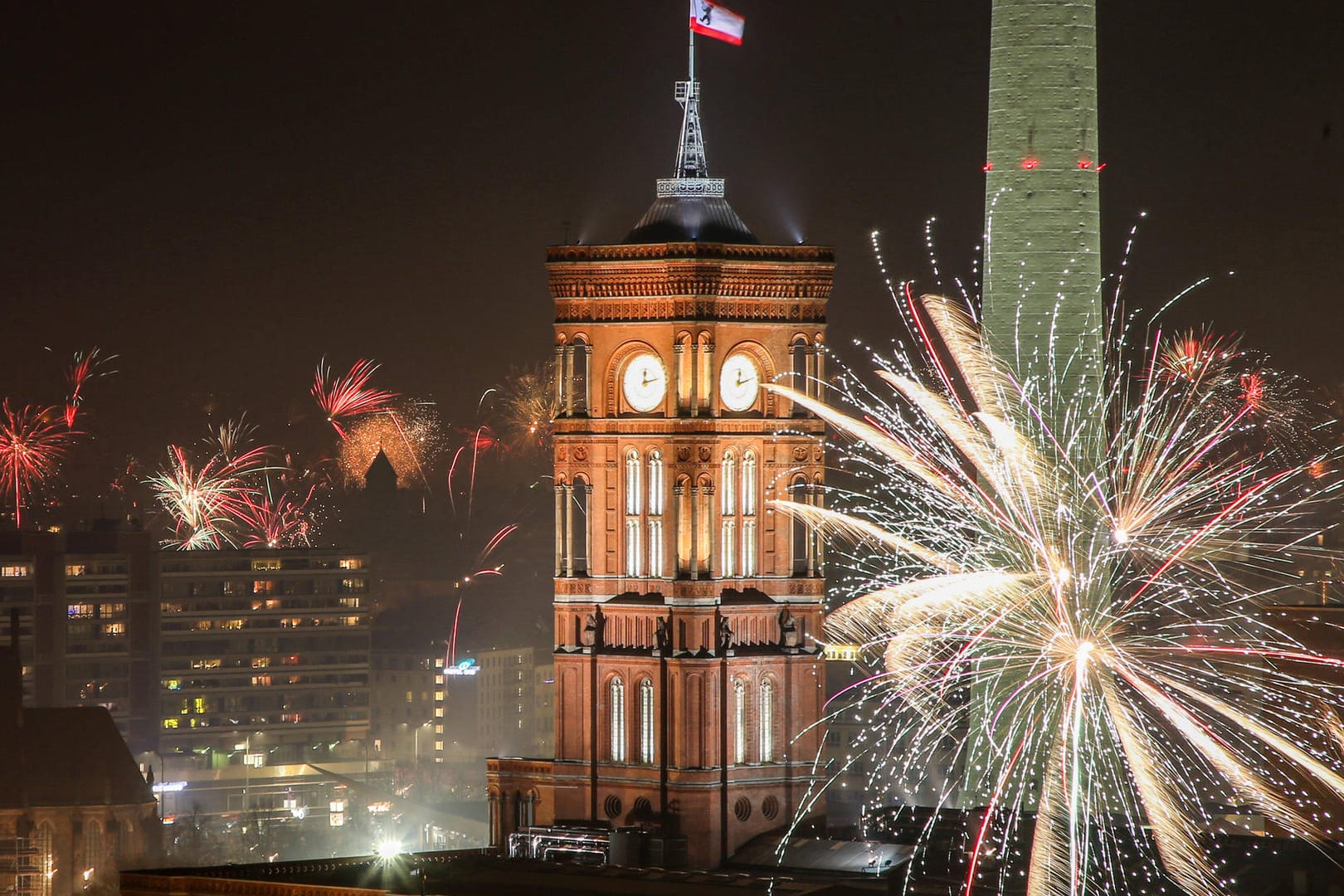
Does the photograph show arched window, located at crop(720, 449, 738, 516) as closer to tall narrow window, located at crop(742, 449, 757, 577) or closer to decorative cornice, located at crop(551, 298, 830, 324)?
tall narrow window, located at crop(742, 449, 757, 577)

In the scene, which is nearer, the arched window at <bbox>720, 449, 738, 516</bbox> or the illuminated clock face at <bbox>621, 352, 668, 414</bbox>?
the arched window at <bbox>720, 449, 738, 516</bbox>

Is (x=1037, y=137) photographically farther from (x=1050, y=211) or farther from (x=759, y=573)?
(x=759, y=573)

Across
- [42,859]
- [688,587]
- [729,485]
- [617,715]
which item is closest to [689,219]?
[729,485]

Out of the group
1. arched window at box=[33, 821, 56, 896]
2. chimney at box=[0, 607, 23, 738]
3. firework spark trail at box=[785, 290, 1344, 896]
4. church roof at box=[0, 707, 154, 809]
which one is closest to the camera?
firework spark trail at box=[785, 290, 1344, 896]

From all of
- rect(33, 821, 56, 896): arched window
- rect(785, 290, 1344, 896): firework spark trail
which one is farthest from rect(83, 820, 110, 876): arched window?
rect(785, 290, 1344, 896): firework spark trail

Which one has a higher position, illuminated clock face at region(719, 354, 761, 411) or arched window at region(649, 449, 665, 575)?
illuminated clock face at region(719, 354, 761, 411)

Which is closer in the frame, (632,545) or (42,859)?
(632,545)

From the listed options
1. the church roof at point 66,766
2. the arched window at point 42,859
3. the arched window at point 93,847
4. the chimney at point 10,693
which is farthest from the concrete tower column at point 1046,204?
the chimney at point 10,693

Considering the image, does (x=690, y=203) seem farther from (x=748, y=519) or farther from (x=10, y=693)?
(x=10, y=693)
